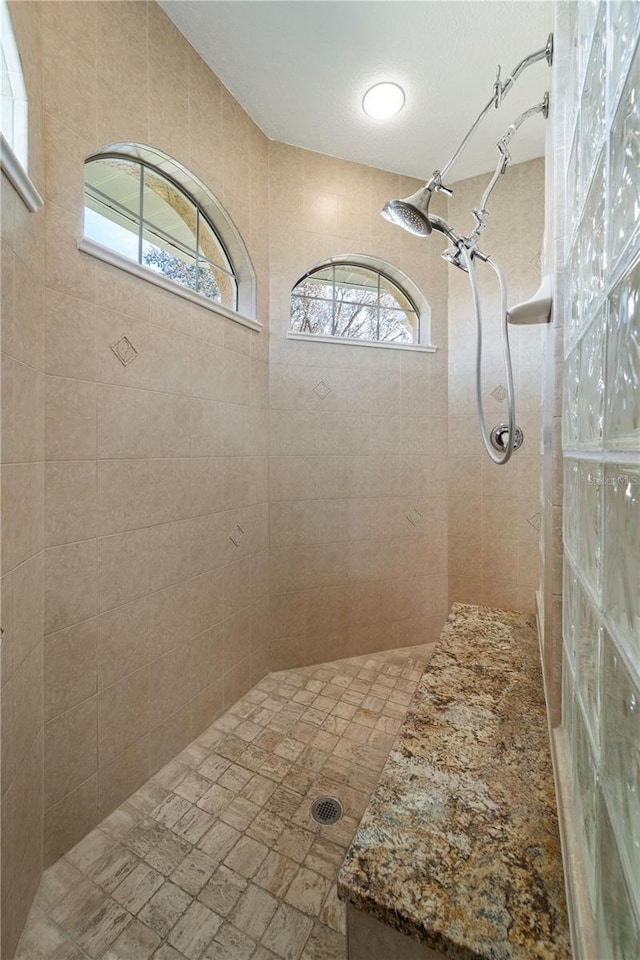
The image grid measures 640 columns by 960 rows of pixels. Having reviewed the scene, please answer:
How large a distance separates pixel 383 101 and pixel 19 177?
6.40ft

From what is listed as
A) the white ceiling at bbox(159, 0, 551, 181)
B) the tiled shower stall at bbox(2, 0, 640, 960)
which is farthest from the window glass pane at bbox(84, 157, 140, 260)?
the white ceiling at bbox(159, 0, 551, 181)

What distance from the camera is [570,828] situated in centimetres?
62

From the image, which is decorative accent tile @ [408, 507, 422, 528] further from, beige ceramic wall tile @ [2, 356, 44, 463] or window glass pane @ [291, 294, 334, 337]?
beige ceramic wall tile @ [2, 356, 44, 463]

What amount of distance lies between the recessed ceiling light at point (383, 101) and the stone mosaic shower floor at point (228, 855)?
127 inches

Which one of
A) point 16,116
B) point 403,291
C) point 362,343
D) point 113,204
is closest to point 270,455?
point 362,343

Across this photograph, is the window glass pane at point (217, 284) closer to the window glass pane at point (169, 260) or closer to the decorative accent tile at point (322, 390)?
the window glass pane at point (169, 260)

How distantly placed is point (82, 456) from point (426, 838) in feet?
4.85

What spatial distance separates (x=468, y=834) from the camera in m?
0.77

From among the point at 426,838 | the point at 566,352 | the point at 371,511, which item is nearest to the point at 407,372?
the point at 371,511

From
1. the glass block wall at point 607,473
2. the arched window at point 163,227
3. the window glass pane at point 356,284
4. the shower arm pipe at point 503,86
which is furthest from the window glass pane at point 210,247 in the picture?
the glass block wall at point 607,473

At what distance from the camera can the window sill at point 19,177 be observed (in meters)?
1.04

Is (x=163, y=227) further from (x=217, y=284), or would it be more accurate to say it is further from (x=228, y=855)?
(x=228, y=855)

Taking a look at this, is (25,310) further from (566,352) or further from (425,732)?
(425,732)

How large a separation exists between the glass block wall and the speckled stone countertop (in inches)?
7.5
